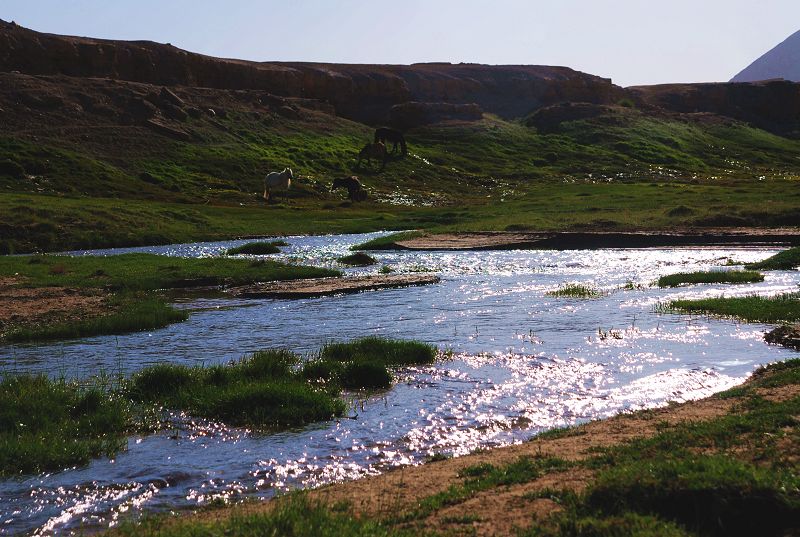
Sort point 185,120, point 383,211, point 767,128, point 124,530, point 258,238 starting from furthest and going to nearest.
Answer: point 767,128 → point 185,120 → point 383,211 → point 258,238 → point 124,530

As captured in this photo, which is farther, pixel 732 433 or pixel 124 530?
pixel 732 433

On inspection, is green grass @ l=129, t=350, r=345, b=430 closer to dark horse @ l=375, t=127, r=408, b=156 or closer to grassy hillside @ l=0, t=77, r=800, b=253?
grassy hillside @ l=0, t=77, r=800, b=253

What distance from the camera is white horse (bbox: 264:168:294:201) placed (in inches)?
2808

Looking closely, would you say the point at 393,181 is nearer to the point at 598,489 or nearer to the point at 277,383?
the point at 277,383

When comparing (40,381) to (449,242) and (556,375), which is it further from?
(449,242)

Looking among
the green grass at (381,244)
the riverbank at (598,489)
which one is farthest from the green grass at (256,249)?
the riverbank at (598,489)

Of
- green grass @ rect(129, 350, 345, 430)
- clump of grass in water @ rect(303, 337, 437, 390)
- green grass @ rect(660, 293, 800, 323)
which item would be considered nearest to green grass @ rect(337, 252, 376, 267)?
green grass @ rect(660, 293, 800, 323)

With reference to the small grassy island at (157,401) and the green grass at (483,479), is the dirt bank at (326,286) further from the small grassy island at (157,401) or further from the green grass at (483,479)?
the green grass at (483,479)

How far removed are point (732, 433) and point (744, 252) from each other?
106ft

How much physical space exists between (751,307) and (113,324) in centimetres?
1611

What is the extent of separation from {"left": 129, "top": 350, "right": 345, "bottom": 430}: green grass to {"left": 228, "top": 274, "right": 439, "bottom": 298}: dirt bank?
1193cm

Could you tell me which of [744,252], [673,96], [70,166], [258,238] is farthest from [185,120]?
[673,96]

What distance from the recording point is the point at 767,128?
167 meters

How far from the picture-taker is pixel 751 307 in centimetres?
2048
